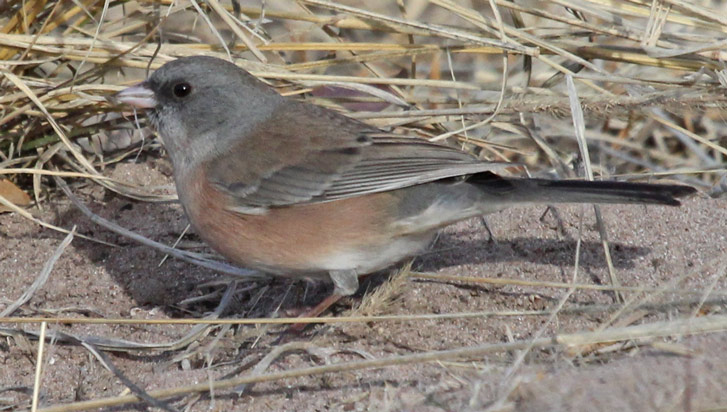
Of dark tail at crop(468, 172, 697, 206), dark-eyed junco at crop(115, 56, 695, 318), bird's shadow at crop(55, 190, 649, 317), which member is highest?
dark tail at crop(468, 172, 697, 206)

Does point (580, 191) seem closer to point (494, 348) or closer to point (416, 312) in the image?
point (416, 312)

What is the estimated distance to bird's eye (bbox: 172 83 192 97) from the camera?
11.0 feet

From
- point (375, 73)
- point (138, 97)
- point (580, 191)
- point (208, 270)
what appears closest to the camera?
point (580, 191)

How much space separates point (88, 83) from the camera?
3.83 metres

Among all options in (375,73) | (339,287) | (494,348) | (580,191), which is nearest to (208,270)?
(339,287)

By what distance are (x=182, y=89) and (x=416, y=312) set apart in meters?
1.19

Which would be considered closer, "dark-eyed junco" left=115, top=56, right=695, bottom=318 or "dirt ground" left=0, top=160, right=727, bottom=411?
"dirt ground" left=0, top=160, right=727, bottom=411

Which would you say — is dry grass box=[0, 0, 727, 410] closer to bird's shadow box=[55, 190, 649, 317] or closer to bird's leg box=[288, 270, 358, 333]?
bird's shadow box=[55, 190, 649, 317]

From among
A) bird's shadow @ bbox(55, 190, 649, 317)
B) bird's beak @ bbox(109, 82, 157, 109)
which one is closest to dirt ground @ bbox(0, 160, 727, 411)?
bird's shadow @ bbox(55, 190, 649, 317)

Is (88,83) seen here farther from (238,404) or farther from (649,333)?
(649,333)

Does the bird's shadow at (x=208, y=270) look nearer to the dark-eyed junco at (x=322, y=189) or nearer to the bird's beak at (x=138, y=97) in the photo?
the dark-eyed junco at (x=322, y=189)

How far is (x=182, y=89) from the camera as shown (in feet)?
11.0

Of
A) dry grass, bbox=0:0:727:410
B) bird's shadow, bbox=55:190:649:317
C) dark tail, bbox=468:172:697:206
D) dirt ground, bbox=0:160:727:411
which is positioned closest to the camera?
dirt ground, bbox=0:160:727:411

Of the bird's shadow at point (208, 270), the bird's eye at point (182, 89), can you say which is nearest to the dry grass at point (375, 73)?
the bird's shadow at point (208, 270)
